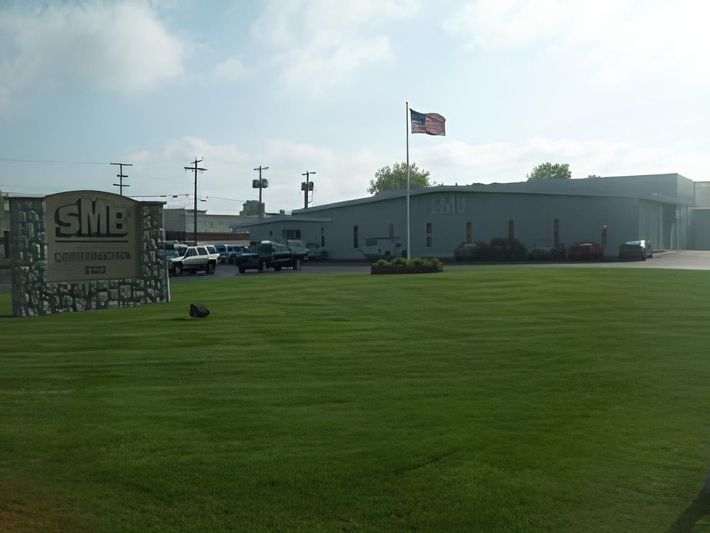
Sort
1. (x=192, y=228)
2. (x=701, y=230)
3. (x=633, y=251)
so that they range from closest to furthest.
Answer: (x=633, y=251), (x=701, y=230), (x=192, y=228)

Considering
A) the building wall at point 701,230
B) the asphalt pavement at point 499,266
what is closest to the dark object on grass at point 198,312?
the asphalt pavement at point 499,266

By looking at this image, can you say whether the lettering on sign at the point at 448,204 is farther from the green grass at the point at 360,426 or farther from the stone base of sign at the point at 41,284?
the green grass at the point at 360,426

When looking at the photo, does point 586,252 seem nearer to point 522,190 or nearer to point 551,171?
point 522,190

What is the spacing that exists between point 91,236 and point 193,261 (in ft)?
80.4

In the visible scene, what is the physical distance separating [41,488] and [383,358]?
6766 mm

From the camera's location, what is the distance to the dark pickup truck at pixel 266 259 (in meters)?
47.9

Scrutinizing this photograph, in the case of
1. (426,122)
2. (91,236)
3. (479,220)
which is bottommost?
(91,236)

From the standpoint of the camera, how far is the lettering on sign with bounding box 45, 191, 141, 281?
21.9 m

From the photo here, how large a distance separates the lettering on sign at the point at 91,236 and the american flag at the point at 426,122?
907 inches

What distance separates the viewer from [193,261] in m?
47.1

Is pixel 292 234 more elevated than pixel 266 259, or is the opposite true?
pixel 292 234

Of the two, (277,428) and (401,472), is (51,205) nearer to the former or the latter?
(277,428)

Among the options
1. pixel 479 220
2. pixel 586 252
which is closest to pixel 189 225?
pixel 479 220

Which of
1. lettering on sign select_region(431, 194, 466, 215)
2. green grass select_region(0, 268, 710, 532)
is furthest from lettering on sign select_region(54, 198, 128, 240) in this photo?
lettering on sign select_region(431, 194, 466, 215)
